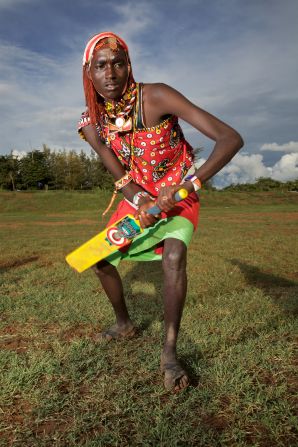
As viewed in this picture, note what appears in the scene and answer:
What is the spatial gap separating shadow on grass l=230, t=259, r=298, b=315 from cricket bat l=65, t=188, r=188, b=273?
88.9 inches

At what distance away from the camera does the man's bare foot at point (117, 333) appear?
3.54m

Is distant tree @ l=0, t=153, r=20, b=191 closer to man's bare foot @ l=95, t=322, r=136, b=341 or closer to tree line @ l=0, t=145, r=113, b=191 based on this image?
tree line @ l=0, t=145, r=113, b=191

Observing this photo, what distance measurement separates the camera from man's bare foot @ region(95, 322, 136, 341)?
354 cm

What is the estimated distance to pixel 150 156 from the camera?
3225 mm

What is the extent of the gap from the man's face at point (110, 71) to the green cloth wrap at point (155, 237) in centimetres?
107

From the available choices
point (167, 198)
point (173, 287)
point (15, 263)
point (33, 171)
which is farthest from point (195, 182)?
point (33, 171)

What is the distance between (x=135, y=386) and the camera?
8.83 feet

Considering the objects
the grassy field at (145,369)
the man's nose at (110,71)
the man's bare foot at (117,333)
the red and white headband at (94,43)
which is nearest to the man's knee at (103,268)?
the man's bare foot at (117,333)

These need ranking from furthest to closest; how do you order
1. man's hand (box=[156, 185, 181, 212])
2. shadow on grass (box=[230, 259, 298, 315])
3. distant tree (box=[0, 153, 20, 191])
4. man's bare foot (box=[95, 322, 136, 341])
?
distant tree (box=[0, 153, 20, 191]) → shadow on grass (box=[230, 259, 298, 315]) → man's bare foot (box=[95, 322, 136, 341]) → man's hand (box=[156, 185, 181, 212])

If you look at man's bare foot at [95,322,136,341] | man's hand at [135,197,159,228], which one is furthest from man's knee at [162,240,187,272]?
man's bare foot at [95,322,136,341]

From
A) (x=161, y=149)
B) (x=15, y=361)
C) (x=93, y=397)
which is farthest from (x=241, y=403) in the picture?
(x=161, y=149)

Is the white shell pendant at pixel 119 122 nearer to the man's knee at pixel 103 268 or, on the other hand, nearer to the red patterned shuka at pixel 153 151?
the red patterned shuka at pixel 153 151

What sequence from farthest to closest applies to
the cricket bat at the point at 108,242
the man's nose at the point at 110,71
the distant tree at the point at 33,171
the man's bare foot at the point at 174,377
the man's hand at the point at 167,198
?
the distant tree at the point at 33,171
the cricket bat at the point at 108,242
the man's nose at the point at 110,71
the man's hand at the point at 167,198
the man's bare foot at the point at 174,377

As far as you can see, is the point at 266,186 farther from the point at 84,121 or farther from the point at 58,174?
the point at 84,121
